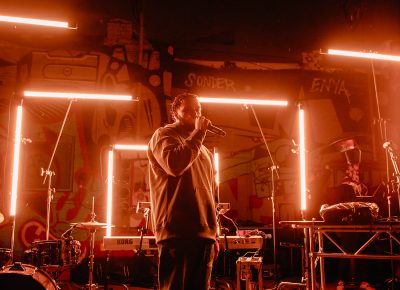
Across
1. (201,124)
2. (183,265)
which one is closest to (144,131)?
(201,124)

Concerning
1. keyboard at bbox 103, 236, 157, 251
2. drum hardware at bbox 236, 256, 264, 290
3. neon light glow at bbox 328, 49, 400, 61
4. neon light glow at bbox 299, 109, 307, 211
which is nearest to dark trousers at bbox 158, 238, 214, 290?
keyboard at bbox 103, 236, 157, 251

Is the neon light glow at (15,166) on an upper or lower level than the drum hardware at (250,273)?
upper

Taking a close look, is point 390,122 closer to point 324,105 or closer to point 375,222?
point 324,105

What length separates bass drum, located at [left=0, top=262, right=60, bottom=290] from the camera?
3.47 m

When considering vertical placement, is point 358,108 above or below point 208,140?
above

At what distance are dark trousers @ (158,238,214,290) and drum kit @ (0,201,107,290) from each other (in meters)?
1.87

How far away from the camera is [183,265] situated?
2.20 meters

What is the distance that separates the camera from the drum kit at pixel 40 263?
3518mm

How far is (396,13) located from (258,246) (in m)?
6.17

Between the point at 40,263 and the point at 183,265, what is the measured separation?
2.88m

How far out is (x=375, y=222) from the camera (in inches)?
139

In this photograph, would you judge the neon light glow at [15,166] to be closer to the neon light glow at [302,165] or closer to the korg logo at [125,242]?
the korg logo at [125,242]

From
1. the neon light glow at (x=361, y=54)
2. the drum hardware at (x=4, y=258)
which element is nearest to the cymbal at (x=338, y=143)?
the neon light glow at (x=361, y=54)

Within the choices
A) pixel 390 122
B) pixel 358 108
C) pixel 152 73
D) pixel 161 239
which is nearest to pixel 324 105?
pixel 358 108
